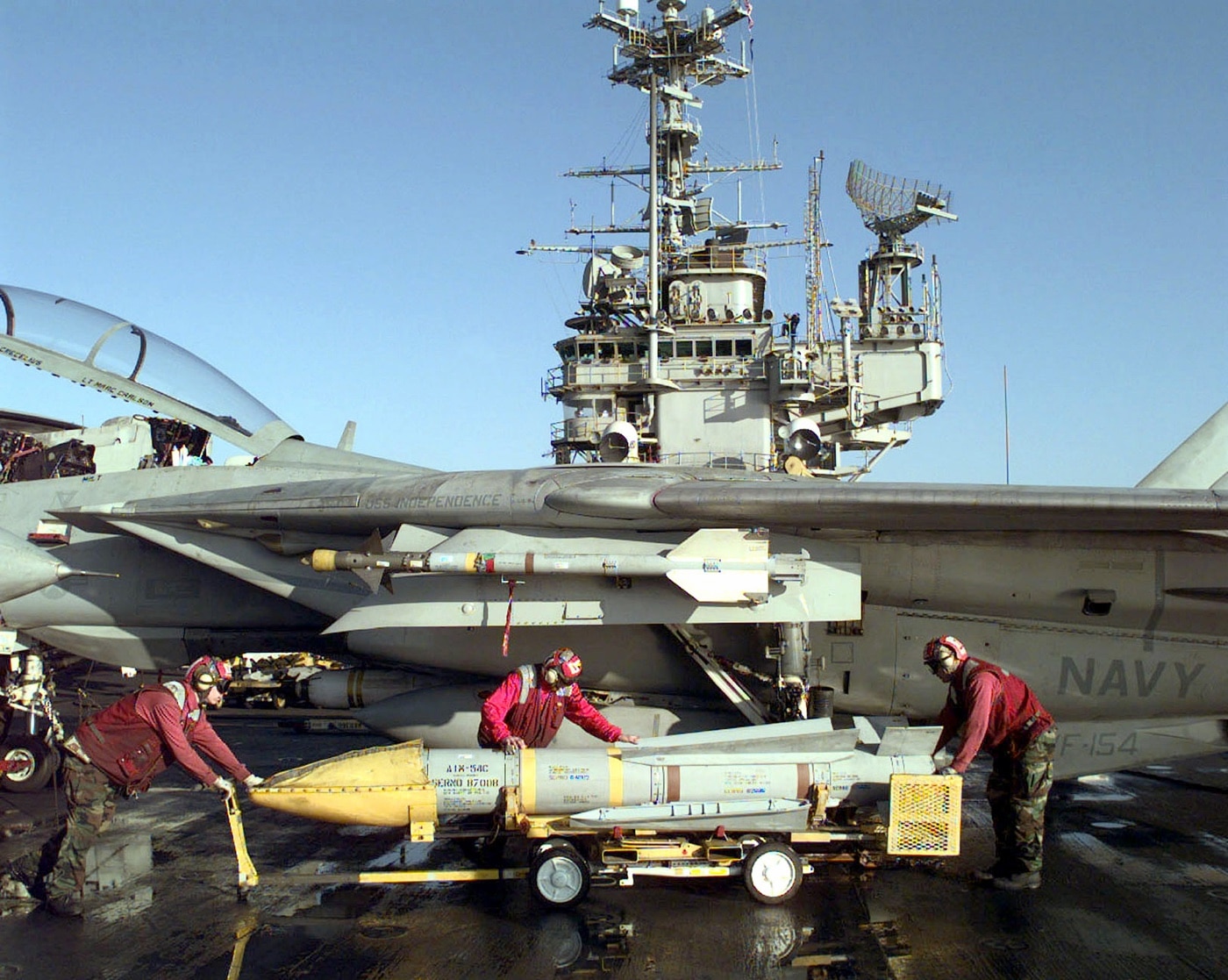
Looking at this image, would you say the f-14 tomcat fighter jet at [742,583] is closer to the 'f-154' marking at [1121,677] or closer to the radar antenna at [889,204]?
the 'f-154' marking at [1121,677]

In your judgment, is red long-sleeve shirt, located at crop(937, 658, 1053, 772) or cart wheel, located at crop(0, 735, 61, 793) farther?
cart wheel, located at crop(0, 735, 61, 793)

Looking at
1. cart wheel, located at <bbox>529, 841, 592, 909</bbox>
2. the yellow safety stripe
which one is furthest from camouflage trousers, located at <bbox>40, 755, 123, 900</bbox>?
the yellow safety stripe

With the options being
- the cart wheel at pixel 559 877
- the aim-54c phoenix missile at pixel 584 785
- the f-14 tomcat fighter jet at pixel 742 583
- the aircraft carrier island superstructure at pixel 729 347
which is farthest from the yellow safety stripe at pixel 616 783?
the aircraft carrier island superstructure at pixel 729 347

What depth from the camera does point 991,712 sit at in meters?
6.75

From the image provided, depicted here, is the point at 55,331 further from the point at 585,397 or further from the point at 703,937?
the point at 585,397

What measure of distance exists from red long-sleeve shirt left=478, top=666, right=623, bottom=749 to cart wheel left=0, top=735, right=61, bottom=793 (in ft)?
16.5

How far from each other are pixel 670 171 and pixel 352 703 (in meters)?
19.6

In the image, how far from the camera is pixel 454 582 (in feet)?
26.6

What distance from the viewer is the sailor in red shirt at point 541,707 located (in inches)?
277

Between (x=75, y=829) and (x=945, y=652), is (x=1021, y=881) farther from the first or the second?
(x=75, y=829)

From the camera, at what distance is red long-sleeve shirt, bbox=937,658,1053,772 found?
662 centimetres

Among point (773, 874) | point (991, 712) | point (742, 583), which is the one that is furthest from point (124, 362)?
point (991, 712)

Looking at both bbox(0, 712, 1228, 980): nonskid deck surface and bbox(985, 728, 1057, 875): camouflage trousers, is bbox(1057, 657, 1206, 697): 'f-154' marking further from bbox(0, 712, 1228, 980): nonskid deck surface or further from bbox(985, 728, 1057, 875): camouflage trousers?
bbox(985, 728, 1057, 875): camouflage trousers

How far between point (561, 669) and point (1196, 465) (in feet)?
20.2
